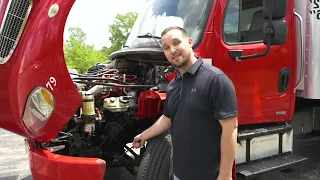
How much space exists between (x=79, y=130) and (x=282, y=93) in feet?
7.74

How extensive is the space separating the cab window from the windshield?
0.26m

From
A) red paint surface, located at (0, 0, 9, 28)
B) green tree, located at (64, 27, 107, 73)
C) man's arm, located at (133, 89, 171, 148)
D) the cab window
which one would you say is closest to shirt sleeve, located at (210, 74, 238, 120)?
man's arm, located at (133, 89, 171, 148)

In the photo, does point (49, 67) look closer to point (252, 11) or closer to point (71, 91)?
point (71, 91)

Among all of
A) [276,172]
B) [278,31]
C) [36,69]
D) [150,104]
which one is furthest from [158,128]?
[276,172]

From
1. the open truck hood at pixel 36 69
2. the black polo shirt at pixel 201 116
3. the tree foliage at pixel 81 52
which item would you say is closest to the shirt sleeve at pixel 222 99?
the black polo shirt at pixel 201 116

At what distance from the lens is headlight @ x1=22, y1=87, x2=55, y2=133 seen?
2.59 m

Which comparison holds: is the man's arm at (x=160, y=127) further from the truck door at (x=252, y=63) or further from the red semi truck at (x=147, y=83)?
the truck door at (x=252, y=63)

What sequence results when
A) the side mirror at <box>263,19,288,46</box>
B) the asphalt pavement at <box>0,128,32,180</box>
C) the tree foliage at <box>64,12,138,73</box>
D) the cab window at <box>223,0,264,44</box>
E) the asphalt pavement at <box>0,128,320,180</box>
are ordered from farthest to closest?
the tree foliage at <box>64,12,138,73</box>, the asphalt pavement at <box>0,128,32,180</box>, the asphalt pavement at <box>0,128,320,180</box>, the cab window at <box>223,0,264,44</box>, the side mirror at <box>263,19,288,46</box>

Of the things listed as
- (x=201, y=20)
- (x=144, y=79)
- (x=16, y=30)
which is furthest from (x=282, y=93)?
(x=16, y=30)

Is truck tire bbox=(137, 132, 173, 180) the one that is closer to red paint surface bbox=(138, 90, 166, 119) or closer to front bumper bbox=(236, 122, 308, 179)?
red paint surface bbox=(138, 90, 166, 119)

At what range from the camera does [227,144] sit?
1981 millimetres

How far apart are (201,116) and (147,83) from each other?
1775mm

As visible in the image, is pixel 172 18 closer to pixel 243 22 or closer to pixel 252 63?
pixel 243 22

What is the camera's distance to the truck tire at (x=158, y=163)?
2.94 meters
